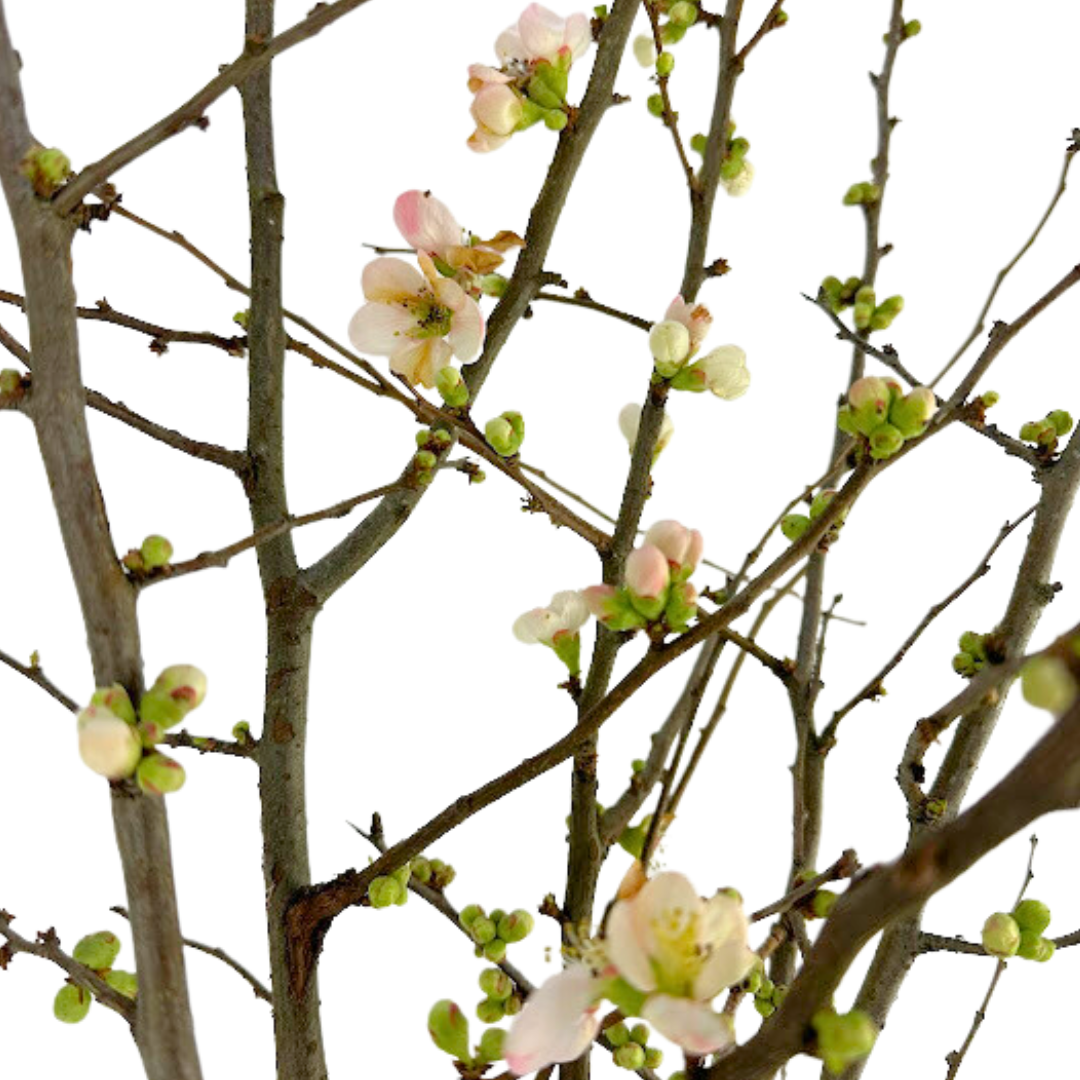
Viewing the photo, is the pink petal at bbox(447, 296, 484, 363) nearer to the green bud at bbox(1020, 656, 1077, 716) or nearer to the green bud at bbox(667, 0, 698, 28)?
the green bud at bbox(667, 0, 698, 28)

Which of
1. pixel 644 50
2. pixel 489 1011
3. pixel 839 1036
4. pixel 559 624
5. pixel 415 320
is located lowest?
pixel 839 1036

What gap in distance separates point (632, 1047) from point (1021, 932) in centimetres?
14

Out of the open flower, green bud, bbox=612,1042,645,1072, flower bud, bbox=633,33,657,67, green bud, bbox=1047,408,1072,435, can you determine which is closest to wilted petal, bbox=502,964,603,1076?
the open flower

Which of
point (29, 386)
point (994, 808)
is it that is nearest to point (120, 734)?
point (29, 386)

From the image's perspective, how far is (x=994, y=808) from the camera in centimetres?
27

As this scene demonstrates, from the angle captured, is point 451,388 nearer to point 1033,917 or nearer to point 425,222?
point 425,222

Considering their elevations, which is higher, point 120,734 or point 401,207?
point 401,207

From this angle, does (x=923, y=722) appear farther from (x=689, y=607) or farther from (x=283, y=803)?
(x=283, y=803)

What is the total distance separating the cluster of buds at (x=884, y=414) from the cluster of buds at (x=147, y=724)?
20 centimetres

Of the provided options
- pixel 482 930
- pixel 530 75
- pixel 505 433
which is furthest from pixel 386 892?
pixel 530 75

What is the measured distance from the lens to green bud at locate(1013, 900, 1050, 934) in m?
0.48

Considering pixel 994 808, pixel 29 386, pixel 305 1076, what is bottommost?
pixel 994 808

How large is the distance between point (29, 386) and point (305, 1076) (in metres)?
0.24

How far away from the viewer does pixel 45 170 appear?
0.38 meters
